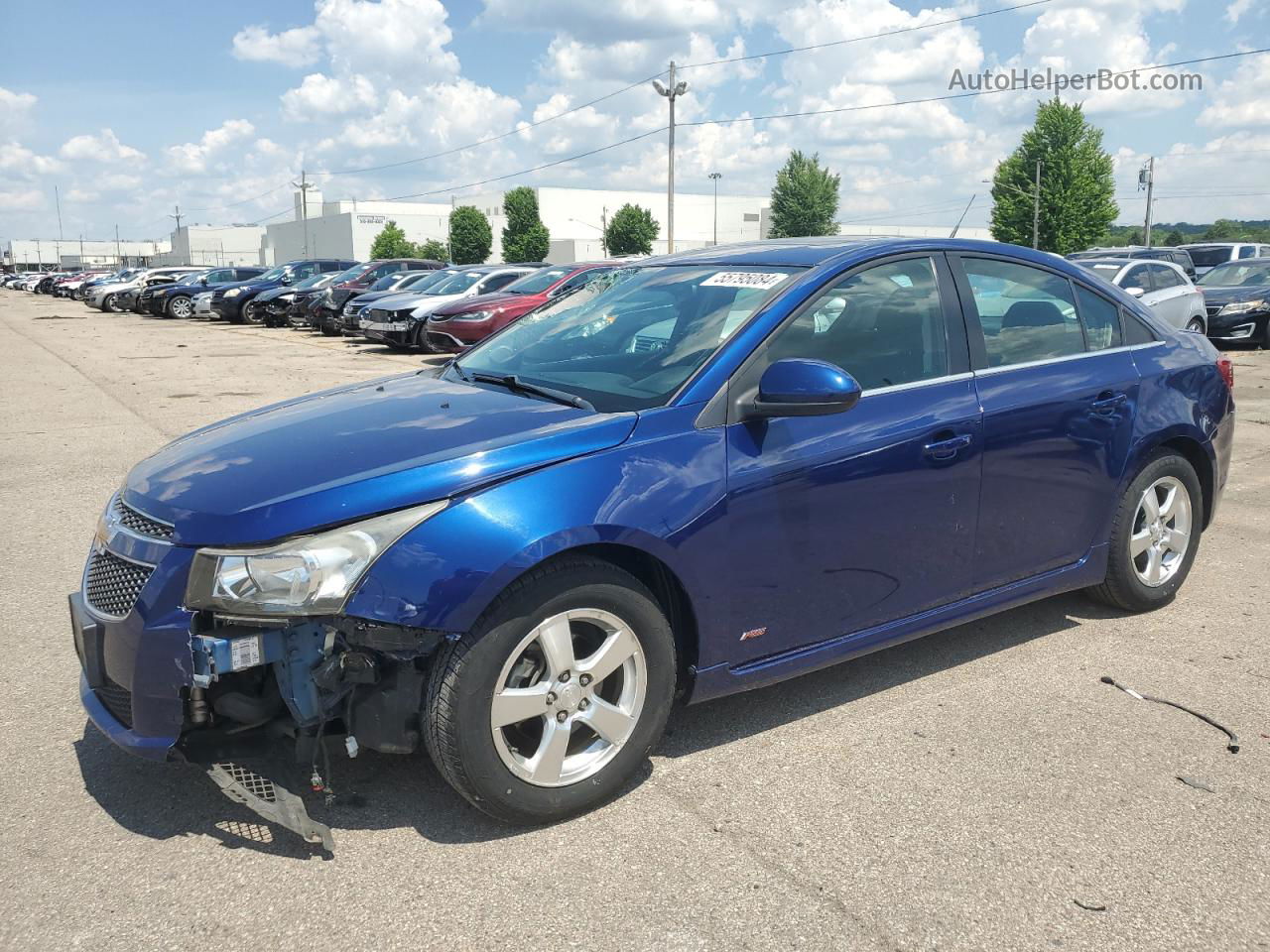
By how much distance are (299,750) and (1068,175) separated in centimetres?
6769

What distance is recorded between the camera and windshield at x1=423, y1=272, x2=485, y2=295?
1969 centimetres

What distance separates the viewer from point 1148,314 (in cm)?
493

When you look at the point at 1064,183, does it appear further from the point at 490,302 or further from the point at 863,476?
the point at 863,476

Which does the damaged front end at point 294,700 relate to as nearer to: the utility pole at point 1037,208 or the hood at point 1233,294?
the hood at point 1233,294

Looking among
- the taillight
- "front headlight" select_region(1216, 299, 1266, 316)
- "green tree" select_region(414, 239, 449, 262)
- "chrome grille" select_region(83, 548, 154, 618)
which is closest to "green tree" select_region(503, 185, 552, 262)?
"green tree" select_region(414, 239, 449, 262)

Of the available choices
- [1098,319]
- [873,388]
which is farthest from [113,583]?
[1098,319]

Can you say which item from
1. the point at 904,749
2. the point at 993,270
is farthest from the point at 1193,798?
the point at 993,270

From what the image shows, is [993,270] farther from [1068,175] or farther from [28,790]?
[1068,175]

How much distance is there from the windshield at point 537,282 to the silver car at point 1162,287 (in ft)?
27.9

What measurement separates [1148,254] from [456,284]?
13.6 metres

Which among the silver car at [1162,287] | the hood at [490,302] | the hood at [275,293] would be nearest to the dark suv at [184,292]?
the hood at [275,293]

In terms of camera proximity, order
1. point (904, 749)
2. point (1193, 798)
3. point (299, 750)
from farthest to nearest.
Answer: point (904, 749) < point (1193, 798) < point (299, 750)

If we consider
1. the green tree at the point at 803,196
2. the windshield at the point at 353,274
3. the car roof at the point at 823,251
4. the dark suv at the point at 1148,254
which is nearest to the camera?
the car roof at the point at 823,251

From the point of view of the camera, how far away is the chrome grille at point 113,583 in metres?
2.91
